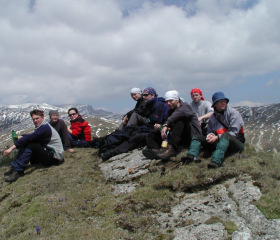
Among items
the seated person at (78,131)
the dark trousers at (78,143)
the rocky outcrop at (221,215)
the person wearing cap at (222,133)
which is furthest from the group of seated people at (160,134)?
the rocky outcrop at (221,215)

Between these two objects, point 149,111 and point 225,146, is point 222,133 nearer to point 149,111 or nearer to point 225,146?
point 225,146

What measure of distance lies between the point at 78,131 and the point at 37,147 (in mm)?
5527

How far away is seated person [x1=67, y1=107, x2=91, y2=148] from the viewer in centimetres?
1738

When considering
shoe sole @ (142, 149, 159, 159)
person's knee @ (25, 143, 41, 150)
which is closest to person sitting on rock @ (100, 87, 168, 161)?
shoe sole @ (142, 149, 159, 159)

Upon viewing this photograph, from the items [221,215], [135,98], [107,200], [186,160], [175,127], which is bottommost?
[107,200]

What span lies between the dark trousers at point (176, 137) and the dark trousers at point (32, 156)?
542 cm

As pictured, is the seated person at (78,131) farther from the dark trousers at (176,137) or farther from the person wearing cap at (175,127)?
the person wearing cap at (175,127)

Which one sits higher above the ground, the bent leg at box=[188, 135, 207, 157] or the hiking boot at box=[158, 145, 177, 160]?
the bent leg at box=[188, 135, 207, 157]

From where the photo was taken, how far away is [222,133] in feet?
32.6

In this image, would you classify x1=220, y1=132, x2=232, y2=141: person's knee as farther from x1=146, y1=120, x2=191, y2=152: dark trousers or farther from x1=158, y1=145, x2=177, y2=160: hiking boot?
x1=158, y1=145, x2=177, y2=160: hiking boot

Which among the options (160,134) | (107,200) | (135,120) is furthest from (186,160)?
(135,120)

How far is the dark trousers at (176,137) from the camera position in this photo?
11164 millimetres

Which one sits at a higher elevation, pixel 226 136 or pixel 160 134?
pixel 226 136

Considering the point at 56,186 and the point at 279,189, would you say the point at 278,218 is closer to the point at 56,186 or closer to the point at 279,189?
the point at 279,189
